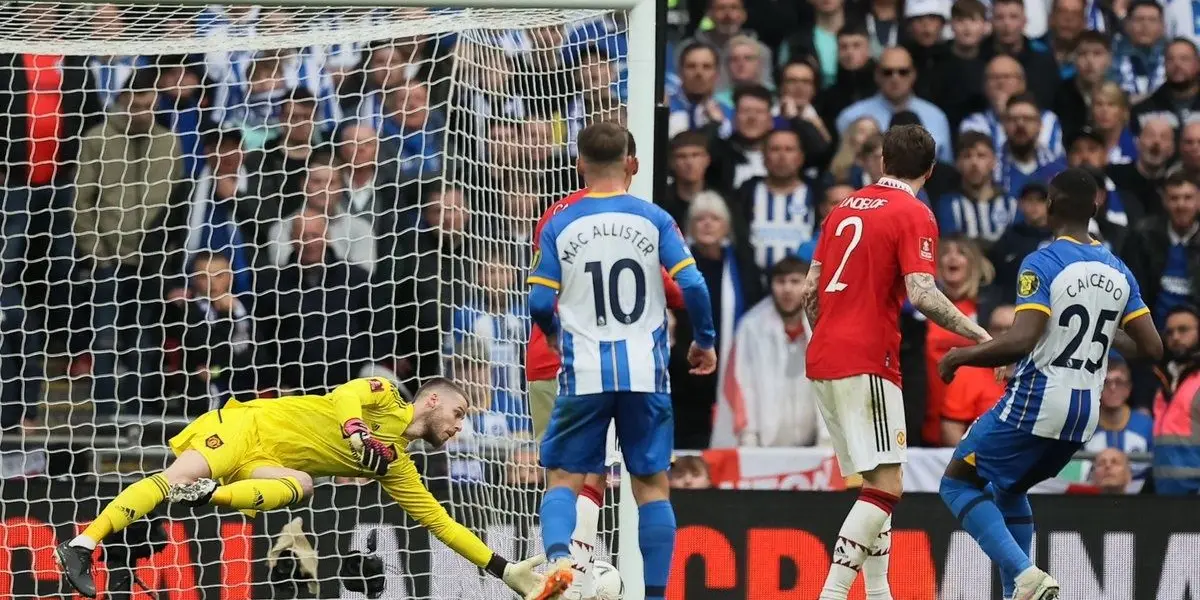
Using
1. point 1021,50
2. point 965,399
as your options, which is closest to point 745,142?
point 1021,50

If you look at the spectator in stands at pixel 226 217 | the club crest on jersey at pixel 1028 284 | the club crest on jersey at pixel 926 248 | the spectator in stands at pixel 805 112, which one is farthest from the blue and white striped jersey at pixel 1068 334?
the spectator in stands at pixel 226 217

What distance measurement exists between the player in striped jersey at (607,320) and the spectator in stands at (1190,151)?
15.3 ft

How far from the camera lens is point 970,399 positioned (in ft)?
30.2

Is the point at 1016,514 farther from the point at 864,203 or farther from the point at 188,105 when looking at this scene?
the point at 188,105

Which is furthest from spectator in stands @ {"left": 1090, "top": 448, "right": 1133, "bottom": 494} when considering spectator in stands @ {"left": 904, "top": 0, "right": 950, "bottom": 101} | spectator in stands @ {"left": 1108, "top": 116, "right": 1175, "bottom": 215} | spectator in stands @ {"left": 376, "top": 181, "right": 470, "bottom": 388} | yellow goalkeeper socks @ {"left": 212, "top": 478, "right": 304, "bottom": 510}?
yellow goalkeeper socks @ {"left": 212, "top": 478, "right": 304, "bottom": 510}

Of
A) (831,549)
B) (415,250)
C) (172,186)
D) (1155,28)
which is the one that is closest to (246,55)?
(172,186)

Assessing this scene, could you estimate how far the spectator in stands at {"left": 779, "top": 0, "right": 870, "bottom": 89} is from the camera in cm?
985

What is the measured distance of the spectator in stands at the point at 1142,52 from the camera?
393 inches

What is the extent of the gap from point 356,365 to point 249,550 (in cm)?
114

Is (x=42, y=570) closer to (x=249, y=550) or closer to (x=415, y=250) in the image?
(x=249, y=550)

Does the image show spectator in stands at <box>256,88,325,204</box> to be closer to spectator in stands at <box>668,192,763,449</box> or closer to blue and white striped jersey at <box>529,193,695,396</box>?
spectator in stands at <box>668,192,763,449</box>

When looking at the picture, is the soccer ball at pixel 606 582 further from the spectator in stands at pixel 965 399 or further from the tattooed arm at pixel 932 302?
the spectator in stands at pixel 965 399

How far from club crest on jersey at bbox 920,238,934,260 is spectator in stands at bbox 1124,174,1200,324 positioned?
359cm

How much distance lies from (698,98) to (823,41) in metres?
0.81
